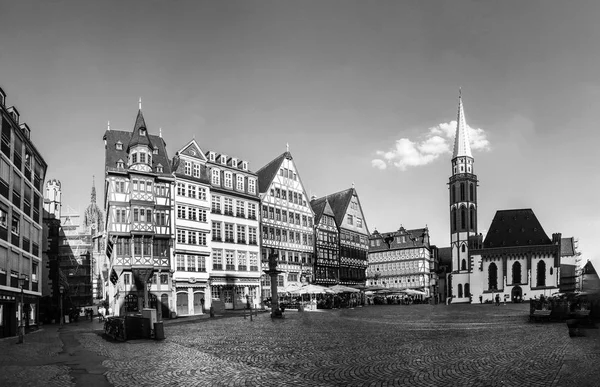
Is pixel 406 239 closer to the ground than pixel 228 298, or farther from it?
farther from it

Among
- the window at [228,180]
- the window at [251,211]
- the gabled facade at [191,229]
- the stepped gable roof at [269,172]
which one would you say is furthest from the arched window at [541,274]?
the gabled facade at [191,229]

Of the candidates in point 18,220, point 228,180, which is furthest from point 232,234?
point 18,220

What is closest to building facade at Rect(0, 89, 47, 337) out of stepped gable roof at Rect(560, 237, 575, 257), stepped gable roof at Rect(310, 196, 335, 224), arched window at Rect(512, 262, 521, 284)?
A: stepped gable roof at Rect(310, 196, 335, 224)

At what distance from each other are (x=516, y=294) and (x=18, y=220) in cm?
8532

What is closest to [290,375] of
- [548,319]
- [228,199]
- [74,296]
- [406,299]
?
[548,319]

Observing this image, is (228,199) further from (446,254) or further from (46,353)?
(446,254)

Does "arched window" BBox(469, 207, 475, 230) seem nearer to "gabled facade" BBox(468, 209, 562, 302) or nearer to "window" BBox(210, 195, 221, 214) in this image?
"gabled facade" BBox(468, 209, 562, 302)

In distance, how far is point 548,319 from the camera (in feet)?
104

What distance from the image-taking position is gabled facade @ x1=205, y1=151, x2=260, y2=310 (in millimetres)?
58469

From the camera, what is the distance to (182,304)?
54.0m

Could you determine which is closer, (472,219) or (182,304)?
(182,304)

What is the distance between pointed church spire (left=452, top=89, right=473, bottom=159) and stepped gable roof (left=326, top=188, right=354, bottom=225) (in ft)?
148

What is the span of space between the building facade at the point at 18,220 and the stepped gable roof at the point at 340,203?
1687 inches

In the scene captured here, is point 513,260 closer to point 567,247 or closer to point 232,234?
point 567,247
